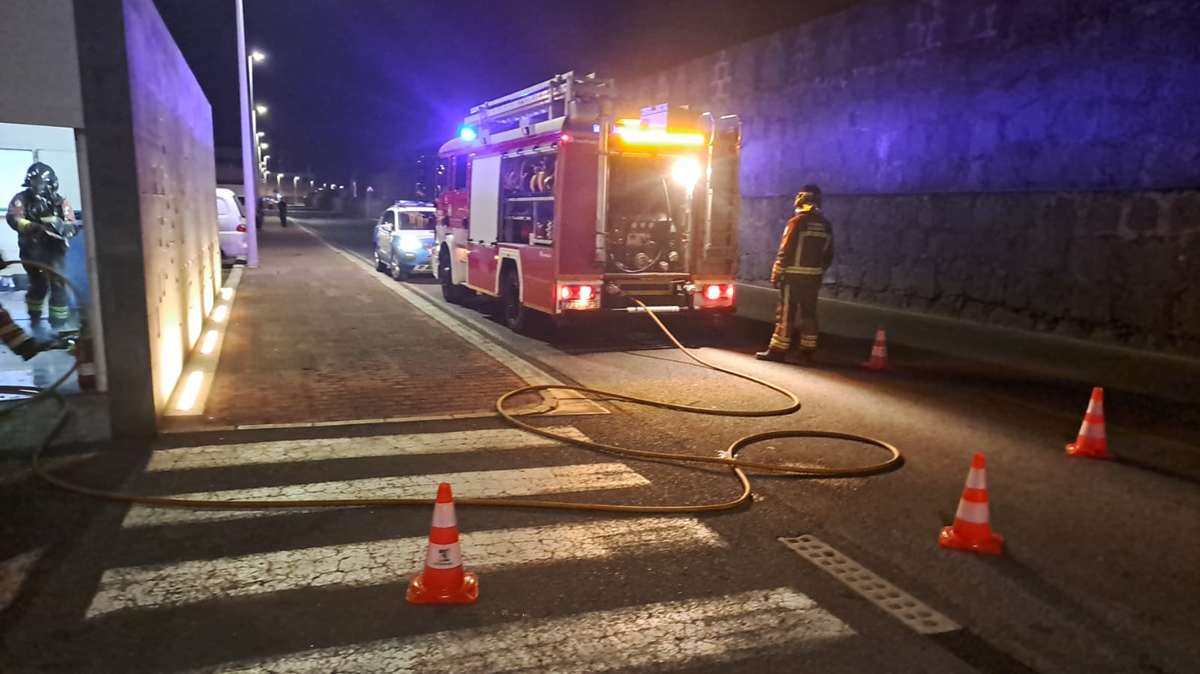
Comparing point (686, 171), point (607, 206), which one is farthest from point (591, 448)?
point (686, 171)

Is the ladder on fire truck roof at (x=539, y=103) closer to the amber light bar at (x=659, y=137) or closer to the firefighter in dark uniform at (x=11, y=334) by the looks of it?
the amber light bar at (x=659, y=137)

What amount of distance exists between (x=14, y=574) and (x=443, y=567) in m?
2.21

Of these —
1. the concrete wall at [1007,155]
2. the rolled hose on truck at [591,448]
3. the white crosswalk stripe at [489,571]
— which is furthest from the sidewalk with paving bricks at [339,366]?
the concrete wall at [1007,155]

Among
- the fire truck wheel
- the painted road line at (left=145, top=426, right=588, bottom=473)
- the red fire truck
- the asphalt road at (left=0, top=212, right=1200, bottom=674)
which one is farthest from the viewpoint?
the fire truck wheel

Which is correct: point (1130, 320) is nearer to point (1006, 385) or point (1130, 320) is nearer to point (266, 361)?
point (1006, 385)

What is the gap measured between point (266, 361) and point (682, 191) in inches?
229

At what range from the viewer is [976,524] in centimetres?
456

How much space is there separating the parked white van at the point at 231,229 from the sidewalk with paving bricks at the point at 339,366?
6.10 m

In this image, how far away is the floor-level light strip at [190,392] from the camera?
7.25 m

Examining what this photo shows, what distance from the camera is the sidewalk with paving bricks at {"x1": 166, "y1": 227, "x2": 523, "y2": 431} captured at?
7.26m

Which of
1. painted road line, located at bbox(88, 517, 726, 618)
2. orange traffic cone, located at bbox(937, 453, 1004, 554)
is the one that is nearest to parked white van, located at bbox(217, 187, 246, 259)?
painted road line, located at bbox(88, 517, 726, 618)

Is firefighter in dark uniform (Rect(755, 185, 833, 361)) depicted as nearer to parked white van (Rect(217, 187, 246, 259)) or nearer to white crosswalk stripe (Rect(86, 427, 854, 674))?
white crosswalk stripe (Rect(86, 427, 854, 674))

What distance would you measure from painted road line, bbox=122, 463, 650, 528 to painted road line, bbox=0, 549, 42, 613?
1.87ft

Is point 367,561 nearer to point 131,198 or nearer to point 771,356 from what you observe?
point 131,198
